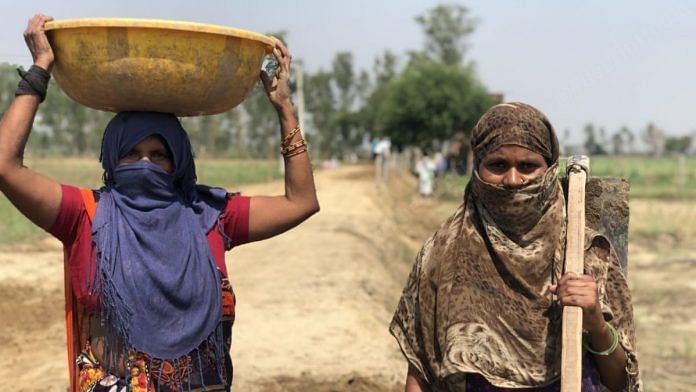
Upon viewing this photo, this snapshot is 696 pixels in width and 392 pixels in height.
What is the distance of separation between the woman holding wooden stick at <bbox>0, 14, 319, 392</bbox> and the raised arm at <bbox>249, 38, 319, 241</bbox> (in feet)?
0.65

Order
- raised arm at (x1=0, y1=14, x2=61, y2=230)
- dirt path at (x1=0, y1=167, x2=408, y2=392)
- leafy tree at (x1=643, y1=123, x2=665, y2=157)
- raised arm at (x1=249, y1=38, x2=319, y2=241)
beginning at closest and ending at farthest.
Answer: raised arm at (x1=0, y1=14, x2=61, y2=230) < raised arm at (x1=249, y1=38, x2=319, y2=241) < dirt path at (x1=0, y1=167, x2=408, y2=392) < leafy tree at (x1=643, y1=123, x2=665, y2=157)

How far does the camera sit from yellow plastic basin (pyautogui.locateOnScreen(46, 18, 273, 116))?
2.10 metres

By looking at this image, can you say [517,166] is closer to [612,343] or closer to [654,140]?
[612,343]

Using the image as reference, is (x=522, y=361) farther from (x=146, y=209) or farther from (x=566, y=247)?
(x=146, y=209)

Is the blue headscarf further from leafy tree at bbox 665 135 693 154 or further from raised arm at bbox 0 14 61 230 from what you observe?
leafy tree at bbox 665 135 693 154

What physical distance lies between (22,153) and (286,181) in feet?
2.74

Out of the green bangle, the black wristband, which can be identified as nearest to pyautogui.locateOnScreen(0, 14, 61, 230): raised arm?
the black wristband

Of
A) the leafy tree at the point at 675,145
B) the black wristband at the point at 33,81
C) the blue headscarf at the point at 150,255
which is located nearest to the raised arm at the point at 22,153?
the black wristband at the point at 33,81

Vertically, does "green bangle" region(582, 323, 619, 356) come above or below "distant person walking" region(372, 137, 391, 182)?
above

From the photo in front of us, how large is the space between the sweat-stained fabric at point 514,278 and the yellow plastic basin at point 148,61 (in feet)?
2.62

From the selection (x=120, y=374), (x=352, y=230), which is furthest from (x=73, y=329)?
(x=352, y=230)

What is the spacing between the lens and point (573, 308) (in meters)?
2.05

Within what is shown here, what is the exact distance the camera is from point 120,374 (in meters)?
2.24

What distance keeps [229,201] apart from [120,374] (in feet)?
2.09
